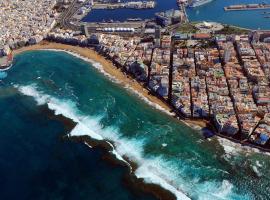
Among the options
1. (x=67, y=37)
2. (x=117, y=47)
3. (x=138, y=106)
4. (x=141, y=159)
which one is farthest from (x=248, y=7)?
(x=141, y=159)

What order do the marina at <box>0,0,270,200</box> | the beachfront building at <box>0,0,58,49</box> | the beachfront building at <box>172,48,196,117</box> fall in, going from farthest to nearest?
1. the beachfront building at <box>0,0,58,49</box>
2. the beachfront building at <box>172,48,196,117</box>
3. the marina at <box>0,0,270,200</box>

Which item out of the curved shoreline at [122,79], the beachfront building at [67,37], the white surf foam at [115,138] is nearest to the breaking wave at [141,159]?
the white surf foam at [115,138]

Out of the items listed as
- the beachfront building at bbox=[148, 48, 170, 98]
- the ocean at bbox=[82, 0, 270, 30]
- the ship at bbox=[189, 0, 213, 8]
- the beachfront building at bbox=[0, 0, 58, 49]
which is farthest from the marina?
the ship at bbox=[189, 0, 213, 8]

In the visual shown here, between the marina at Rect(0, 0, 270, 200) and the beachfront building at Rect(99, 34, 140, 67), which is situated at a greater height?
the beachfront building at Rect(99, 34, 140, 67)

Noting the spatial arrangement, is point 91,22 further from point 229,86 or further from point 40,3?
point 229,86

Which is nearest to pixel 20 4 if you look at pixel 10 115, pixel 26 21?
pixel 26 21

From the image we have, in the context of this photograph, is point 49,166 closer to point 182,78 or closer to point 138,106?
point 138,106

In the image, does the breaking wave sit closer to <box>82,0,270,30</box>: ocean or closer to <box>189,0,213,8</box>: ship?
<box>82,0,270,30</box>: ocean
